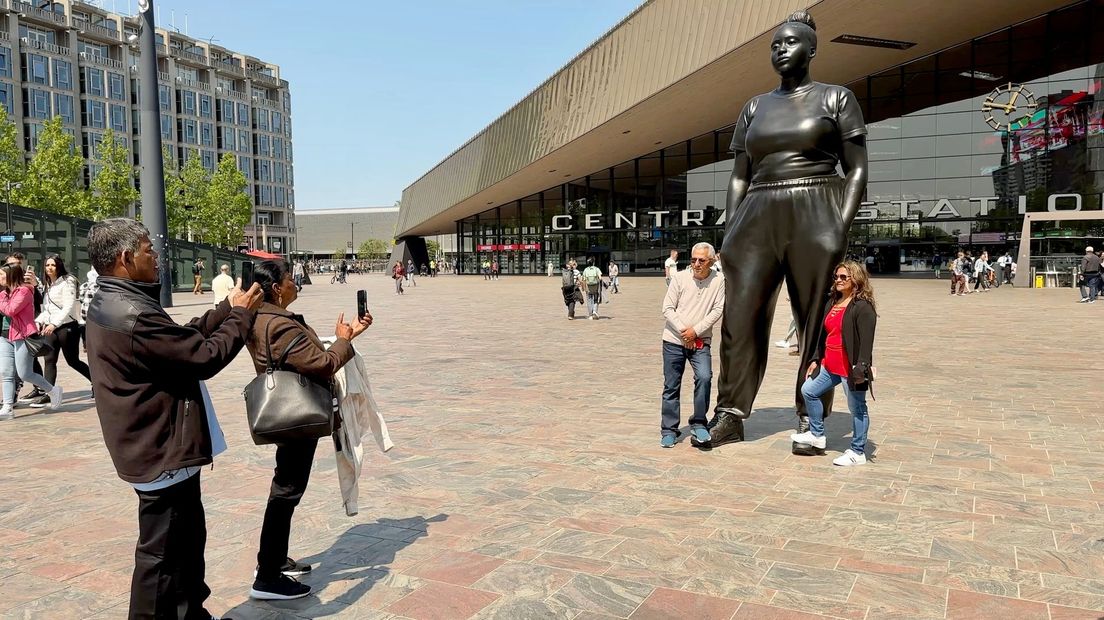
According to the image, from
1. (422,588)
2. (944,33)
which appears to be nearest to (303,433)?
(422,588)

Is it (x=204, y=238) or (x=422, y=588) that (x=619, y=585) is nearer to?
(x=422, y=588)

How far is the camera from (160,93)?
82.1 meters

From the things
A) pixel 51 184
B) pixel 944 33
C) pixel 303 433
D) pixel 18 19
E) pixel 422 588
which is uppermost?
pixel 18 19

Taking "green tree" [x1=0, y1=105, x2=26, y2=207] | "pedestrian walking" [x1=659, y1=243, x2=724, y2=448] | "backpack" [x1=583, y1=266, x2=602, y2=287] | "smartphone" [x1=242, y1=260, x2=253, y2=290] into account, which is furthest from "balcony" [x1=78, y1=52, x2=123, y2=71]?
"smartphone" [x1=242, y1=260, x2=253, y2=290]

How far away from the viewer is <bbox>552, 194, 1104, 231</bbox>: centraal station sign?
1182 inches

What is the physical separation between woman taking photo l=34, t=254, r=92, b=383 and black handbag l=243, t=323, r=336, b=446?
5952 mm

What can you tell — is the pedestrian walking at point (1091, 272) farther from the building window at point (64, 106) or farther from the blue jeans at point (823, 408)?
the building window at point (64, 106)

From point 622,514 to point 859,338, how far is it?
1.99m

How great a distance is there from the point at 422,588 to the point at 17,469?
383 cm

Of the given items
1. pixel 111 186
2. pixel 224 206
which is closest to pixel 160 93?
pixel 224 206

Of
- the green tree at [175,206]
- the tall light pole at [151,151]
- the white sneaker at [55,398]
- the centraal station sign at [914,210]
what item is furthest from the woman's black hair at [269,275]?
the green tree at [175,206]

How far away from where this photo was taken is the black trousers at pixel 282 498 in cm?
332

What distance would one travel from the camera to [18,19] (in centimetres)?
6688

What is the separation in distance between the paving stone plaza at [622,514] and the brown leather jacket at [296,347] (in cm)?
104
